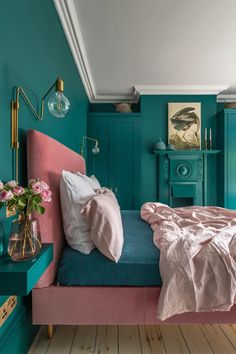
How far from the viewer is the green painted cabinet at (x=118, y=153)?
4.55m

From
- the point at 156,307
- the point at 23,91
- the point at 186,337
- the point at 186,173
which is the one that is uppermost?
the point at 23,91

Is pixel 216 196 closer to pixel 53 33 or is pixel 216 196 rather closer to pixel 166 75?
pixel 166 75

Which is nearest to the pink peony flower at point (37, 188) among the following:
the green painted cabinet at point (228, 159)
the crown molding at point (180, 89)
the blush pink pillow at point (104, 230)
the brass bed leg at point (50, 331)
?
the blush pink pillow at point (104, 230)

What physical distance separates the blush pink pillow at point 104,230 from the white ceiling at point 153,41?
194 centimetres

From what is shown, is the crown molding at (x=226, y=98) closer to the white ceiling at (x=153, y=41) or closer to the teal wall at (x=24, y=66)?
the white ceiling at (x=153, y=41)

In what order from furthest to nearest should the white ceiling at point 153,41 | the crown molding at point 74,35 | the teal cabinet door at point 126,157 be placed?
the teal cabinet door at point 126,157 < the white ceiling at point 153,41 < the crown molding at point 74,35

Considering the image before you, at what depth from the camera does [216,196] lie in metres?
4.70

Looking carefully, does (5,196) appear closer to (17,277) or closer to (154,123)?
(17,277)

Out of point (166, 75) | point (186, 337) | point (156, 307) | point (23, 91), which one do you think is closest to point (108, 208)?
point (156, 307)

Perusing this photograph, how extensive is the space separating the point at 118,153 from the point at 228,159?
2068 mm

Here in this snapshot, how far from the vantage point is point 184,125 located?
459cm

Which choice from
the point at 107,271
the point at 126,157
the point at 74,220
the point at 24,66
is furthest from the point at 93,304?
the point at 126,157

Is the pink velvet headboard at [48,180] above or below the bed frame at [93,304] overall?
above

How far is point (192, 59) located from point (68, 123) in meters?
2.04
